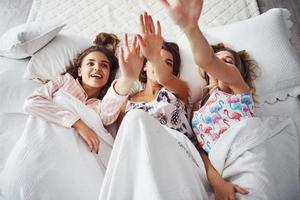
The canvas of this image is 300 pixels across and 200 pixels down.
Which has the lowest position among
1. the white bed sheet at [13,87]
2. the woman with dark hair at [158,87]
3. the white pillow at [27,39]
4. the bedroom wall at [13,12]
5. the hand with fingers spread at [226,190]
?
the hand with fingers spread at [226,190]

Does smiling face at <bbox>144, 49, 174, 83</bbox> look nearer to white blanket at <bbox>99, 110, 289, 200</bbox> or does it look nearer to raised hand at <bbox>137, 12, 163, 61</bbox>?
raised hand at <bbox>137, 12, 163, 61</bbox>

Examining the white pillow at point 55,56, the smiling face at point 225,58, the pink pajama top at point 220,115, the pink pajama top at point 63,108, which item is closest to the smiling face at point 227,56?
the smiling face at point 225,58

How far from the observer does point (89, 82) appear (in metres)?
1.38

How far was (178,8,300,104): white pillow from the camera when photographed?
1390 mm

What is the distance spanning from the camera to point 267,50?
1.42 m

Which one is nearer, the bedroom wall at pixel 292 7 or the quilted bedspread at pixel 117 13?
the quilted bedspread at pixel 117 13

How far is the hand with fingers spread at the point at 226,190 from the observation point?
3.26 feet

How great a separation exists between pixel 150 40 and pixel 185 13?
27cm

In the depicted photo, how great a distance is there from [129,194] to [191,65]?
2.23 feet

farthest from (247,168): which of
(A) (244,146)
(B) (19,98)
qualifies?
(B) (19,98)

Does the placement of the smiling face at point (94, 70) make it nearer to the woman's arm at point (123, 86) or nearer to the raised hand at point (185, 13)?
the woman's arm at point (123, 86)

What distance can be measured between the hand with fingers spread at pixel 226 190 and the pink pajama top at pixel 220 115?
0.63 feet

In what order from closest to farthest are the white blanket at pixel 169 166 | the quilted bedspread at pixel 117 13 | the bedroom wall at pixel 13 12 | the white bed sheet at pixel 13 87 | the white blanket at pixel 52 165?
the white blanket at pixel 169 166
the white blanket at pixel 52 165
the white bed sheet at pixel 13 87
the quilted bedspread at pixel 117 13
the bedroom wall at pixel 13 12

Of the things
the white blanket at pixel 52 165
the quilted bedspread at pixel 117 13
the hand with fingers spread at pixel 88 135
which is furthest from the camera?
the quilted bedspread at pixel 117 13
